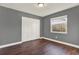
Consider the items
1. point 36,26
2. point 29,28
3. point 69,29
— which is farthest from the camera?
point 36,26

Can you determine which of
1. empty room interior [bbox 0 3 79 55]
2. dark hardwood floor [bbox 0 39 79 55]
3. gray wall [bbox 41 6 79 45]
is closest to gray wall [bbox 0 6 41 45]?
empty room interior [bbox 0 3 79 55]

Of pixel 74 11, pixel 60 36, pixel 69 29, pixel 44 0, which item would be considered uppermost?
pixel 74 11

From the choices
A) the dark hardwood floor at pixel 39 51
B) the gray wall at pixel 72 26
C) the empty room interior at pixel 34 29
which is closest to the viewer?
the dark hardwood floor at pixel 39 51

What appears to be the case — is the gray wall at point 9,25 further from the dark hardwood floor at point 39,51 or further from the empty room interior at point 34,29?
the dark hardwood floor at point 39,51

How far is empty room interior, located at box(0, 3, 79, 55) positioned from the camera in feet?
9.86

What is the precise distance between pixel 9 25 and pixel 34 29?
92.8 inches

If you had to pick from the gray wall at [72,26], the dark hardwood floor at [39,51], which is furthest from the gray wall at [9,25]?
the gray wall at [72,26]

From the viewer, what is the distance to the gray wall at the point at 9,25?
3.31m

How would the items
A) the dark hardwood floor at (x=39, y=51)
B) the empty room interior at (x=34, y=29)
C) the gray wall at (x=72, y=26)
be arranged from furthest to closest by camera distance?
1. the gray wall at (x=72, y=26)
2. the empty room interior at (x=34, y=29)
3. the dark hardwood floor at (x=39, y=51)

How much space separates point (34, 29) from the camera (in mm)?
5730
